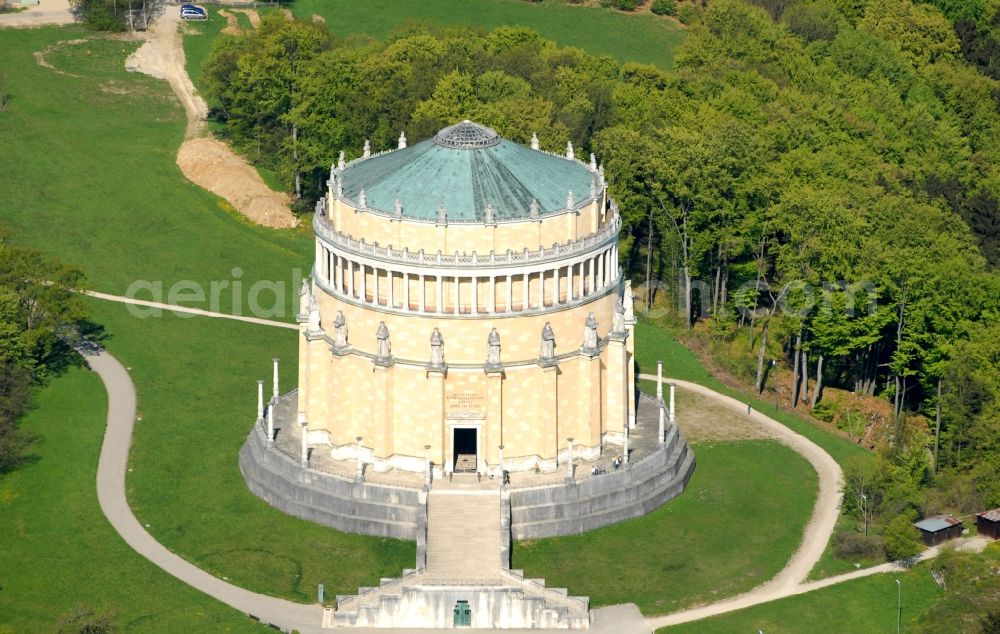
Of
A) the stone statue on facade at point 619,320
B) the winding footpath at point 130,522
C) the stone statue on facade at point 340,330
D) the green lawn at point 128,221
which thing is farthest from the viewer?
the green lawn at point 128,221

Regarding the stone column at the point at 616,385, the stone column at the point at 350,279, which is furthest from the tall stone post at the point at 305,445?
the stone column at the point at 616,385

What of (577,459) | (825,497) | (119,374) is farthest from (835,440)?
(119,374)

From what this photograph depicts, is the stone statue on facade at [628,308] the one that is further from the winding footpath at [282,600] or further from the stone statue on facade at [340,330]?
the stone statue on facade at [340,330]

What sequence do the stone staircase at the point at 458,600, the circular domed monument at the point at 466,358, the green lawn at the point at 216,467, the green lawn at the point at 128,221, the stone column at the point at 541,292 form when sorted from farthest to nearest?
1. the green lawn at the point at 128,221
2. the stone column at the point at 541,292
3. the circular domed monument at the point at 466,358
4. the green lawn at the point at 216,467
5. the stone staircase at the point at 458,600

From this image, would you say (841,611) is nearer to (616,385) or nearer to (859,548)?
(859,548)

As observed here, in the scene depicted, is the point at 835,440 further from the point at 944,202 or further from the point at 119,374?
the point at 119,374
